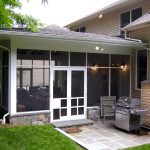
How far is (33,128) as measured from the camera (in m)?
8.77

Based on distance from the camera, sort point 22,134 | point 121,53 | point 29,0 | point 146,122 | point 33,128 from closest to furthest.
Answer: point 29,0, point 22,134, point 33,128, point 146,122, point 121,53

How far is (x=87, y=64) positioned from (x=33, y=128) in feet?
12.4

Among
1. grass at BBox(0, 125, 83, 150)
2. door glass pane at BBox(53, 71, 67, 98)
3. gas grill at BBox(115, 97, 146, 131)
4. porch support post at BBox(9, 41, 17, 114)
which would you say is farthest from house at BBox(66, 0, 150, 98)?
porch support post at BBox(9, 41, 17, 114)

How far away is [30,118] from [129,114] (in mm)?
3766

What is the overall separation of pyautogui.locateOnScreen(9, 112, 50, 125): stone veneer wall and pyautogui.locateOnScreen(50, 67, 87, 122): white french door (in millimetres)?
350

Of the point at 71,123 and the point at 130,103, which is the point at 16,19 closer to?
the point at 71,123

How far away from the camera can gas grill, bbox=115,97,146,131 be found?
28.7 ft

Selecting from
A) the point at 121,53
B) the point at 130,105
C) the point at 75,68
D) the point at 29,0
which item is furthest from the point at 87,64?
the point at 29,0

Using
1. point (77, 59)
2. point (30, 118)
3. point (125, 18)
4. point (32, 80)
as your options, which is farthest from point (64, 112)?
point (125, 18)

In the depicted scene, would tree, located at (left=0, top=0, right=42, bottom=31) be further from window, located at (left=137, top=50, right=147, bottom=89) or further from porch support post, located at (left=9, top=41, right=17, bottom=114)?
window, located at (left=137, top=50, right=147, bottom=89)

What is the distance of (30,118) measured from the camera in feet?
30.8

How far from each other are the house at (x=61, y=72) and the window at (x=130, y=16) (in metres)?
0.50

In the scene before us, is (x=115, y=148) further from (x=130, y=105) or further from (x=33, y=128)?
(x=33, y=128)

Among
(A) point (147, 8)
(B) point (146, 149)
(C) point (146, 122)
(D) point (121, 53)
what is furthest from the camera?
(A) point (147, 8)
